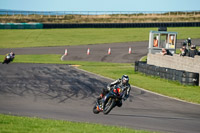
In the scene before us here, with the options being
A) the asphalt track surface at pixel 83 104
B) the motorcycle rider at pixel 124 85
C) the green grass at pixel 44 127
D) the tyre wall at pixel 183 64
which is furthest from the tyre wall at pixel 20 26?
the green grass at pixel 44 127

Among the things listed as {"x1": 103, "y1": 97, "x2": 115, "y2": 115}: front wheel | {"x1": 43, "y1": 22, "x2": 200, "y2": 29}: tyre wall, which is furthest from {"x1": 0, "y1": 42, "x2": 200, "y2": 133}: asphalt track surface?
{"x1": 43, "y1": 22, "x2": 200, "y2": 29}: tyre wall

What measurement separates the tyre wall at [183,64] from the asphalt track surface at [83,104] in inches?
132

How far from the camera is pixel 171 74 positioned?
82.6 ft

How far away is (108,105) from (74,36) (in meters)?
48.3

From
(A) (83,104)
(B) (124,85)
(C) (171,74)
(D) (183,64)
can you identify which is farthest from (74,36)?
(B) (124,85)

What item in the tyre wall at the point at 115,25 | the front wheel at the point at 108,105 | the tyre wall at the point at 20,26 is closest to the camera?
the front wheel at the point at 108,105

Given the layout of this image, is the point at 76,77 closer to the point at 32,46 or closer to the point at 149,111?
the point at 149,111

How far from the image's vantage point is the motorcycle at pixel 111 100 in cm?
1408

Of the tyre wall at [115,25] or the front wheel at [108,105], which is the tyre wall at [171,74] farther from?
the tyre wall at [115,25]

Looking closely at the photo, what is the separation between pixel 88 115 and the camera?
47.9ft

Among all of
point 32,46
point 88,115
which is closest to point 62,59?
point 32,46

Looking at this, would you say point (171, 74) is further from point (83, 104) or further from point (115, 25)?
point (115, 25)

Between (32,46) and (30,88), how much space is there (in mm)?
33104

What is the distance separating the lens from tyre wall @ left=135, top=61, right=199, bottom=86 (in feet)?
75.7
